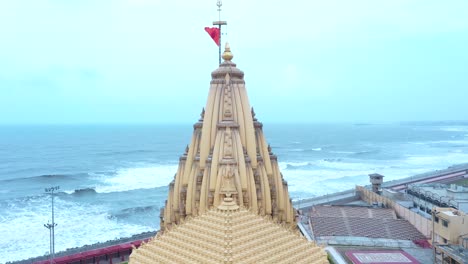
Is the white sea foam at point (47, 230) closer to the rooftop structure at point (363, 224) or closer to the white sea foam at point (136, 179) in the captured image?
the white sea foam at point (136, 179)

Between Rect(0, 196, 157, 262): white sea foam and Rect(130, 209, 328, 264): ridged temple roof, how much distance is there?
32.8 meters

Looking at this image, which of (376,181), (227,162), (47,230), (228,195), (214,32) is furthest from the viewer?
(47,230)

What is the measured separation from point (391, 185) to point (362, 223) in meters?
17.1

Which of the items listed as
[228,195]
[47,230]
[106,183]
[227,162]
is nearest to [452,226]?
[227,162]

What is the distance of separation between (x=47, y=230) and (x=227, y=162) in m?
38.4

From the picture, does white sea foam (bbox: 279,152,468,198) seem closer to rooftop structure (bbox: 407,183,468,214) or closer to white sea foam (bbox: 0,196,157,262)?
rooftop structure (bbox: 407,183,468,214)

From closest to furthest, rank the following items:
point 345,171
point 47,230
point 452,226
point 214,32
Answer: point 214,32, point 452,226, point 47,230, point 345,171

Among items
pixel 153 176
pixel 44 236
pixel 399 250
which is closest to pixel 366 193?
pixel 399 250

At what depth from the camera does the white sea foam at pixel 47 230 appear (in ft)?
135

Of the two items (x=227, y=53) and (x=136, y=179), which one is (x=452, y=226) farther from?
(x=136, y=179)

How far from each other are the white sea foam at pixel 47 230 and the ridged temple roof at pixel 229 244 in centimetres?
3283

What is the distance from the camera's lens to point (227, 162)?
15766 millimetres

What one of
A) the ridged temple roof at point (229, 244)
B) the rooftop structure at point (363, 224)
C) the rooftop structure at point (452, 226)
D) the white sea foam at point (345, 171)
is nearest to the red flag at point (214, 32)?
the ridged temple roof at point (229, 244)

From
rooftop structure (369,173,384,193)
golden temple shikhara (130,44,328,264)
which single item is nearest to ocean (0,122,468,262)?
rooftop structure (369,173,384,193)
